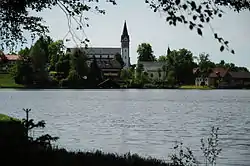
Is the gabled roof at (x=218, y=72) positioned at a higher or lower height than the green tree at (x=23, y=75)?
higher

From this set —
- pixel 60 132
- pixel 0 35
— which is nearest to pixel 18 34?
pixel 0 35

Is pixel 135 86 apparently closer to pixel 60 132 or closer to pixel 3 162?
pixel 60 132

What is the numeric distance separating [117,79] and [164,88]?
54.2 feet

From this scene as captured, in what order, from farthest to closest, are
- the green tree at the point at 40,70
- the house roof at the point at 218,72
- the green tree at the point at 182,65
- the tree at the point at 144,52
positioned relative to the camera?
the tree at the point at 144,52 < the house roof at the point at 218,72 < the green tree at the point at 182,65 < the green tree at the point at 40,70

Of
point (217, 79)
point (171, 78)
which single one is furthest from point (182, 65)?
point (217, 79)

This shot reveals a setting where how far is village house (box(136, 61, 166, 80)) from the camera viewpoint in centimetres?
17812

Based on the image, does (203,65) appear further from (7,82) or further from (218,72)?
(7,82)

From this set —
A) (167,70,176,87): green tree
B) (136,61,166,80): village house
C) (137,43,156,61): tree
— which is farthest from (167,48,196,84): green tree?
(137,43,156,61): tree

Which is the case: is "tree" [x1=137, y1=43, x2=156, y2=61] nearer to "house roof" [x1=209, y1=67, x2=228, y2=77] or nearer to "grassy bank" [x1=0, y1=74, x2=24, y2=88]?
"house roof" [x1=209, y1=67, x2=228, y2=77]

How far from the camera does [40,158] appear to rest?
8.08m

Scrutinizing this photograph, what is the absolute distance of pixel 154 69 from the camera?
189 m

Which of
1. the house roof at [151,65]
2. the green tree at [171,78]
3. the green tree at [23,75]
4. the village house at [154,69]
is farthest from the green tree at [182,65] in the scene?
the green tree at [23,75]

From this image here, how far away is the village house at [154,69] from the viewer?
17812cm

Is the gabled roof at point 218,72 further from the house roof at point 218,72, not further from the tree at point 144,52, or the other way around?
the tree at point 144,52
